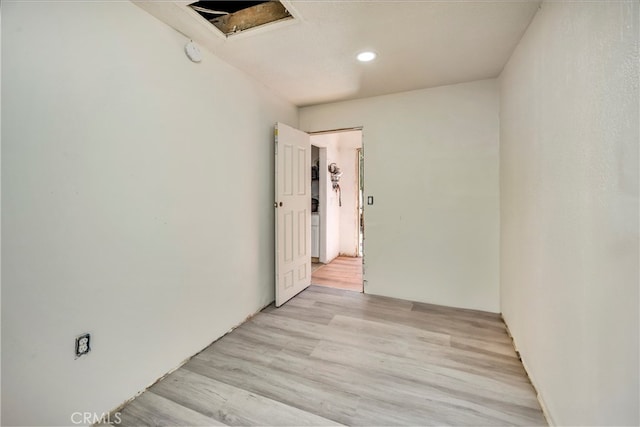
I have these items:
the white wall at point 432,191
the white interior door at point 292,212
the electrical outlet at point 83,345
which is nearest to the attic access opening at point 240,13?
the white interior door at point 292,212

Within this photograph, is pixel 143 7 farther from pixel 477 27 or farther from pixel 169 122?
pixel 477 27

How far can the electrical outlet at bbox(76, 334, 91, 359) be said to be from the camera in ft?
4.34

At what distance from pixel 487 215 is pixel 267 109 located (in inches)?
94.5

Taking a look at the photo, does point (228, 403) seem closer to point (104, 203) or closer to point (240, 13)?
point (104, 203)

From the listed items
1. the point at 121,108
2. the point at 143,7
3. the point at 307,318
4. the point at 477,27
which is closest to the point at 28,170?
the point at 121,108

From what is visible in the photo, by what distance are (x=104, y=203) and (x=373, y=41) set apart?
6.34 ft

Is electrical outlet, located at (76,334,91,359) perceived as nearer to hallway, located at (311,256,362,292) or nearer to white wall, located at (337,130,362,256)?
hallway, located at (311,256,362,292)

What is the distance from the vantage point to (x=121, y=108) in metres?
1.48

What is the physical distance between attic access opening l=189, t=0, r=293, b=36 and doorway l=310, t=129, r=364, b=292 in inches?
98.1

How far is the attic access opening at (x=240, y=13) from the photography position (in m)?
1.63

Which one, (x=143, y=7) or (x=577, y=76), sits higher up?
(x=143, y=7)

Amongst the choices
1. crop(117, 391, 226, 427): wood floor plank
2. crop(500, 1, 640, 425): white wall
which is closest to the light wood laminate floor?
crop(117, 391, 226, 427): wood floor plank

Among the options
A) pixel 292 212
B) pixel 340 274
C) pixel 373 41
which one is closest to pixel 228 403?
pixel 292 212

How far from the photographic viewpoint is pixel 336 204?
16.8ft
